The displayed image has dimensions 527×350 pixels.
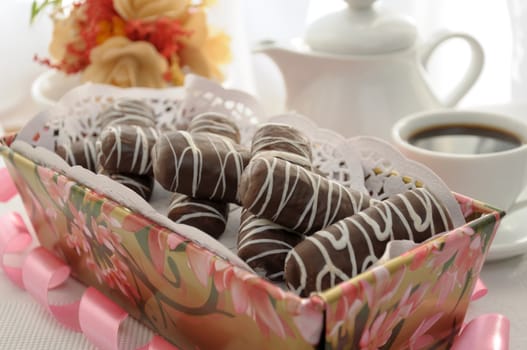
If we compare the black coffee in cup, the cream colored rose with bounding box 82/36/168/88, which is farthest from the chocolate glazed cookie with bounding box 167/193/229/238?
the cream colored rose with bounding box 82/36/168/88

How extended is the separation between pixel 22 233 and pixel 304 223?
34 centimetres

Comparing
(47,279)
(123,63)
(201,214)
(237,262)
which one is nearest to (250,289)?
(237,262)

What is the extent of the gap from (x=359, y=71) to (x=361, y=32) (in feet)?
0.15

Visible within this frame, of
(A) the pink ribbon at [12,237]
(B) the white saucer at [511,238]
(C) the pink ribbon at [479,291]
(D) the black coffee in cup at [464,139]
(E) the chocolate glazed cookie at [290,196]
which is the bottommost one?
(A) the pink ribbon at [12,237]

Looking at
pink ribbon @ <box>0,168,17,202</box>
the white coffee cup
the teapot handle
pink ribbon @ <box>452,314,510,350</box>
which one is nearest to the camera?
pink ribbon @ <box>452,314,510,350</box>

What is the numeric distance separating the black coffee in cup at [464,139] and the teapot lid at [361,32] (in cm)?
14

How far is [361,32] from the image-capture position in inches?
31.2

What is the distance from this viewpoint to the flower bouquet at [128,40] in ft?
2.80

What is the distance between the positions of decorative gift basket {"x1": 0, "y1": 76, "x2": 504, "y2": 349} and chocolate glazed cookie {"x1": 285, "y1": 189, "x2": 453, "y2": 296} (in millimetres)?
20

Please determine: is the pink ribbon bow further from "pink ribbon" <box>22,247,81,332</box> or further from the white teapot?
the white teapot

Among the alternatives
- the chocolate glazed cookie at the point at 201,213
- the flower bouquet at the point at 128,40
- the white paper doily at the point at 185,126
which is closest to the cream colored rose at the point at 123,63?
the flower bouquet at the point at 128,40

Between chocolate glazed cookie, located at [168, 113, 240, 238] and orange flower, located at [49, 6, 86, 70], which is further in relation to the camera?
orange flower, located at [49, 6, 86, 70]

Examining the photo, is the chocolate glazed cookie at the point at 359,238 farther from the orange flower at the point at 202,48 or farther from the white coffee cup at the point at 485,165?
the orange flower at the point at 202,48

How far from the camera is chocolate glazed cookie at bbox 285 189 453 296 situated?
0.43 metres
